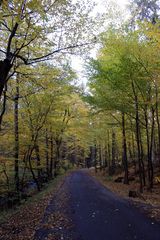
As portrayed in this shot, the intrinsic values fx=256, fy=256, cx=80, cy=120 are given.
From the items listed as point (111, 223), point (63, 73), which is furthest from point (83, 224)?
point (63, 73)

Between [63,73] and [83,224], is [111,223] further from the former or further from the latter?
[63,73]

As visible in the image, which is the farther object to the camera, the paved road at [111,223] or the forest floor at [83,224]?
the forest floor at [83,224]

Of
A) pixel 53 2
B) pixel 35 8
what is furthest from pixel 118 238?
pixel 53 2

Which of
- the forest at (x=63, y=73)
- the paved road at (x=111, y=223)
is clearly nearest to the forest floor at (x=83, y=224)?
the paved road at (x=111, y=223)

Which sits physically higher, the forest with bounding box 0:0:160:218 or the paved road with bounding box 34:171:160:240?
the forest with bounding box 0:0:160:218

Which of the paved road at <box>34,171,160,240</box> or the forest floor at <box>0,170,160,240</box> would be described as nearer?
the paved road at <box>34,171,160,240</box>

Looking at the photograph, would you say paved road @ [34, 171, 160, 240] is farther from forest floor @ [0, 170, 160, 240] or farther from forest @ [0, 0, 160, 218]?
forest @ [0, 0, 160, 218]

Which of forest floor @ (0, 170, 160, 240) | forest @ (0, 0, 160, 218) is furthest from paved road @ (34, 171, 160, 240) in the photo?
forest @ (0, 0, 160, 218)

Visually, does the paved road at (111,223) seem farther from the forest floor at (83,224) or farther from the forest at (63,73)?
the forest at (63,73)

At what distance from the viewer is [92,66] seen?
632 inches

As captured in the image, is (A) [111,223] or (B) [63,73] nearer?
(A) [111,223]

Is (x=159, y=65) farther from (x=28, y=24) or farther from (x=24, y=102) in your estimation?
(x=24, y=102)

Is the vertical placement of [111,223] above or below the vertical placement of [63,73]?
below

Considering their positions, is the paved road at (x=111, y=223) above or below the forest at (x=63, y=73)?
below
